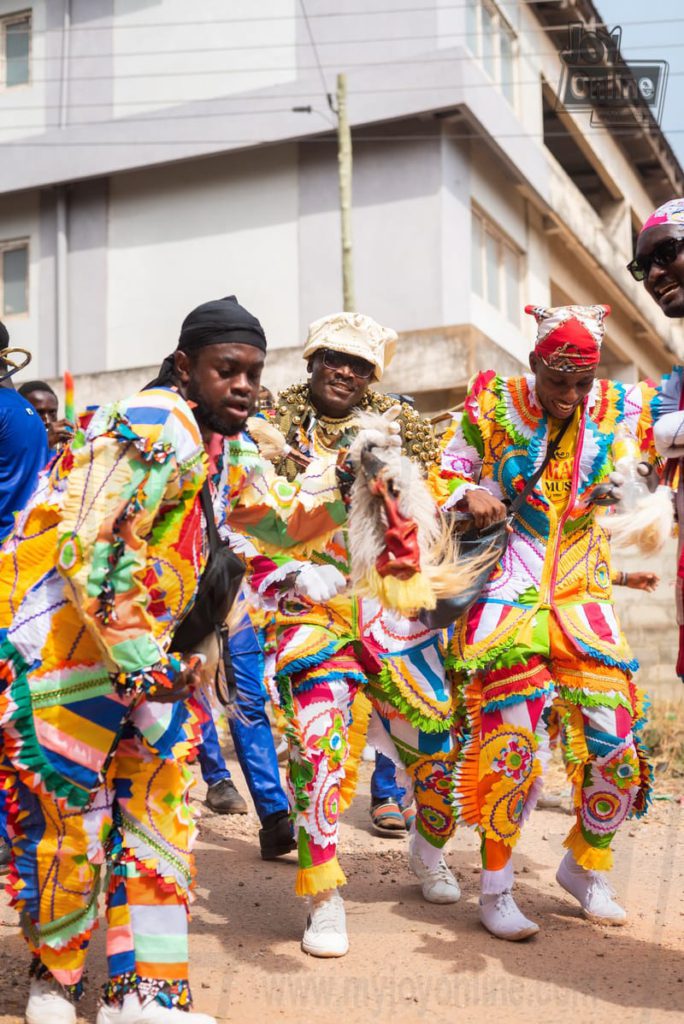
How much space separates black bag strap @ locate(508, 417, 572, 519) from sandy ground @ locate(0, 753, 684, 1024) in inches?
60.8

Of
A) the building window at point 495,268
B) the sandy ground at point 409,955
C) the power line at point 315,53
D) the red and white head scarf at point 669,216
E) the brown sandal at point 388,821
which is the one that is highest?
the power line at point 315,53

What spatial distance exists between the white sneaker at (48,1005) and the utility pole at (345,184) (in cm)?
1222

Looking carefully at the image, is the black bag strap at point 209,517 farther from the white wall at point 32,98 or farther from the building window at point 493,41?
the white wall at point 32,98

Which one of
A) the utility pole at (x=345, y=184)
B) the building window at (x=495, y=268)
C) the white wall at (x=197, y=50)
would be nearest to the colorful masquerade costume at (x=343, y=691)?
the utility pole at (x=345, y=184)

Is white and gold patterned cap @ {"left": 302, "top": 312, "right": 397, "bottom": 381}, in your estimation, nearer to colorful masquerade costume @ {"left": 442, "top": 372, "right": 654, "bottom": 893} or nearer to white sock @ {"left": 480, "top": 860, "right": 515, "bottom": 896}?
colorful masquerade costume @ {"left": 442, "top": 372, "right": 654, "bottom": 893}

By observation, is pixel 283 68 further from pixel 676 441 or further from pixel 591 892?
pixel 676 441

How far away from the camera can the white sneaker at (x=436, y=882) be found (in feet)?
15.7

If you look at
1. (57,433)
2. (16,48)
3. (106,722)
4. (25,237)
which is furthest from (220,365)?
(16,48)

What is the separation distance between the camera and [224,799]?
6.28 m

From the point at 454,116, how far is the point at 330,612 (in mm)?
13387

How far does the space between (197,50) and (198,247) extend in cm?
309

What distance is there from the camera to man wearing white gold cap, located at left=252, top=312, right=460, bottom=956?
4277mm

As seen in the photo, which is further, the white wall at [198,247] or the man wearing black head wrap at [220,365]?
the white wall at [198,247]

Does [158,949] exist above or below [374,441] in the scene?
below
